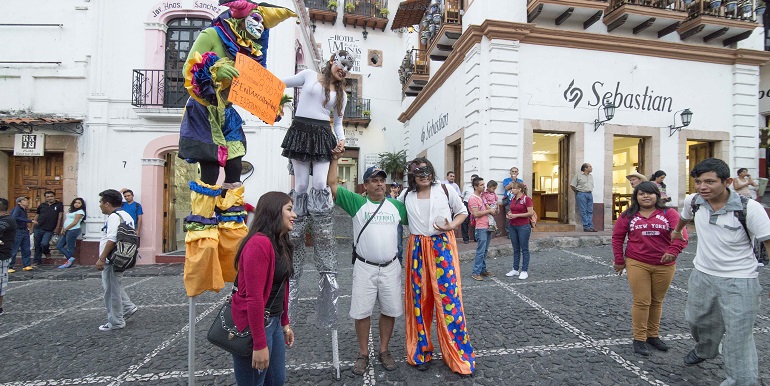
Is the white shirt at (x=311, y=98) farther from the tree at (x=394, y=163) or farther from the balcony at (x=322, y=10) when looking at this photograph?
the balcony at (x=322, y=10)

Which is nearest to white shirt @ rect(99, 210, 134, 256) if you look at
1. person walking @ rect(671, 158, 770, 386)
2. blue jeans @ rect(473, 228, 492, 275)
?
blue jeans @ rect(473, 228, 492, 275)

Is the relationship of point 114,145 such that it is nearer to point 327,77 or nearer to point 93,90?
point 93,90

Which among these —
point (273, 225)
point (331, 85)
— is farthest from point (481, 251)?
point (273, 225)

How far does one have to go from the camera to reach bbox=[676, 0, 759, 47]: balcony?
10.8 metres

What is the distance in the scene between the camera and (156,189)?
9758mm

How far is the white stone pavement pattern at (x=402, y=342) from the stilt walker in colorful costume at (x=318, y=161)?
2.56 feet

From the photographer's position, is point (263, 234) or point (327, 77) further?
point (327, 77)

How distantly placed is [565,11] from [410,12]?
8.45 metres

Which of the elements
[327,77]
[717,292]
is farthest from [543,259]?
[327,77]

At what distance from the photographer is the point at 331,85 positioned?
9.97 feet

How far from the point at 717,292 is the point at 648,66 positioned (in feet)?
35.1

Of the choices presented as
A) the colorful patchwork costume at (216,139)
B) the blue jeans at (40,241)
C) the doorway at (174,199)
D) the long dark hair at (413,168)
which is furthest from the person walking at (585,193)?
the blue jeans at (40,241)

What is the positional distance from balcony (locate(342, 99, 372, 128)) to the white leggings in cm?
1752

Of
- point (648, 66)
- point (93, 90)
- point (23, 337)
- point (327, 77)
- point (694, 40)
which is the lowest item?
point (23, 337)
